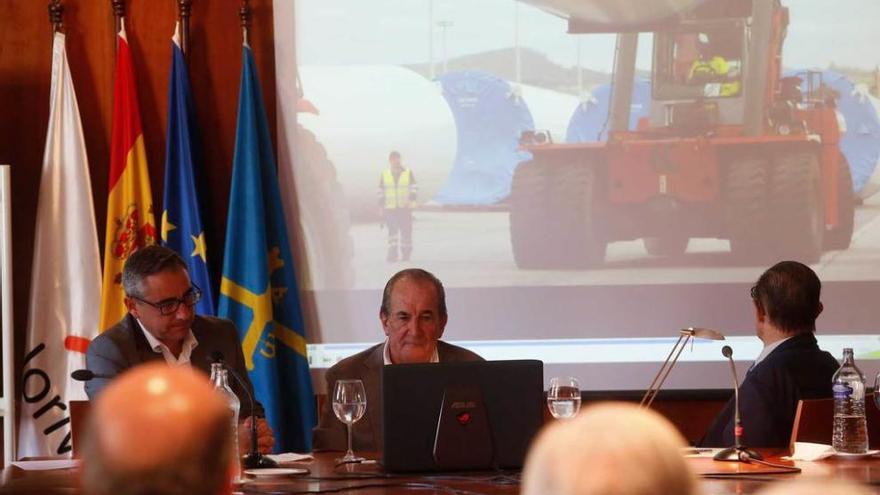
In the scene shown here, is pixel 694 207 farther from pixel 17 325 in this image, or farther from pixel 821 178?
pixel 17 325

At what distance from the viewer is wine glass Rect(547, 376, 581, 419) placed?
373cm

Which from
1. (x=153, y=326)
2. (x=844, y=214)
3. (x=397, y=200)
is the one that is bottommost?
(x=153, y=326)

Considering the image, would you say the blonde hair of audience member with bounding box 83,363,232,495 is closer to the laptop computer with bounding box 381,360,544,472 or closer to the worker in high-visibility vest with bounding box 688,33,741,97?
the laptop computer with bounding box 381,360,544,472

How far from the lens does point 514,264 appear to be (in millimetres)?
5902

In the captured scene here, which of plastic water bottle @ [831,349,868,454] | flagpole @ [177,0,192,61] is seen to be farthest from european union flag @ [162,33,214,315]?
plastic water bottle @ [831,349,868,454]

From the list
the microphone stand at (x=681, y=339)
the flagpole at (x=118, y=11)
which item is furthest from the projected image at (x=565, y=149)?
the flagpole at (x=118, y=11)

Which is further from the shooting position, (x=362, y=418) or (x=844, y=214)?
(x=844, y=214)

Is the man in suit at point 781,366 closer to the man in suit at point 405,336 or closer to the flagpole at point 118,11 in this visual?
the man in suit at point 405,336

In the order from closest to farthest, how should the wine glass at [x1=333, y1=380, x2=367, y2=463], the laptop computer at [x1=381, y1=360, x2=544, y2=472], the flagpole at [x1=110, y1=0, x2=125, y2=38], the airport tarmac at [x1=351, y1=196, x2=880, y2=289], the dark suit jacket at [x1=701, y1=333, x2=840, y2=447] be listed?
1. the laptop computer at [x1=381, y1=360, x2=544, y2=472]
2. the wine glass at [x1=333, y1=380, x2=367, y2=463]
3. the dark suit jacket at [x1=701, y1=333, x2=840, y2=447]
4. the airport tarmac at [x1=351, y1=196, x2=880, y2=289]
5. the flagpole at [x1=110, y1=0, x2=125, y2=38]

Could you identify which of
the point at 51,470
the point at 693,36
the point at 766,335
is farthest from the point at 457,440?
the point at 693,36

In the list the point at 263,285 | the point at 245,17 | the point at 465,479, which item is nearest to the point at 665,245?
the point at 263,285

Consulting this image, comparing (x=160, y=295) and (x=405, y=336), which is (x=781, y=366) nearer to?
(x=405, y=336)

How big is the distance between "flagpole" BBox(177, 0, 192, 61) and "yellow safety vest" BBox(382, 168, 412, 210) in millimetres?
1084

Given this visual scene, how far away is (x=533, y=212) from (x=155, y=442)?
191 inches
